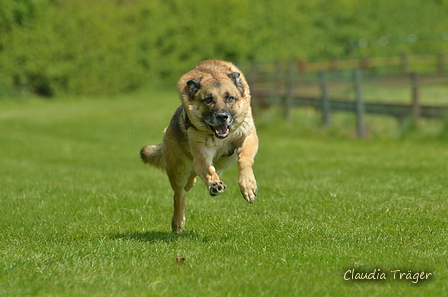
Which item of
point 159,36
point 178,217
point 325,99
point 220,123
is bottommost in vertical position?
point 325,99

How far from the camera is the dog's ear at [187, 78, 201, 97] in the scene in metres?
6.64

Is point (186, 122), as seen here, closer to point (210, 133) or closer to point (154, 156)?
point (210, 133)

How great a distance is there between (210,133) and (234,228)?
Result: 1022 millimetres

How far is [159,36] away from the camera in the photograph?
106 feet

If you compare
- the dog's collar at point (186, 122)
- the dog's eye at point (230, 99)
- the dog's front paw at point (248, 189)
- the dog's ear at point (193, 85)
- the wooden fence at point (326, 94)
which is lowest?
the wooden fence at point (326, 94)

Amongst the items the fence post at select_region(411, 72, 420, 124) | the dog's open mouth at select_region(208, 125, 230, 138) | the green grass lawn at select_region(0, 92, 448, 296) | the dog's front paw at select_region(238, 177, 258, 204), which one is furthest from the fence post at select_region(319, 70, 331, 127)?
the dog's front paw at select_region(238, 177, 258, 204)

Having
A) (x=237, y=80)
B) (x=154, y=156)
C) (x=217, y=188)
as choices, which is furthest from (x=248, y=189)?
(x=154, y=156)

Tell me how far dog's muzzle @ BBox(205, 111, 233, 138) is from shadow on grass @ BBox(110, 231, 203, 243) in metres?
1.03

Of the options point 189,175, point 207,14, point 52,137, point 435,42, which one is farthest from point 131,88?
point 189,175

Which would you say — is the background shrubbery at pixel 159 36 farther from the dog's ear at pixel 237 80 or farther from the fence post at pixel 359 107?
the dog's ear at pixel 237 80

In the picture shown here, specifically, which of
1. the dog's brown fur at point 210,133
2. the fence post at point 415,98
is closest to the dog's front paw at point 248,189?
the dog's brown fur at point 210,133

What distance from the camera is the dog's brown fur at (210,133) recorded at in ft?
21.0

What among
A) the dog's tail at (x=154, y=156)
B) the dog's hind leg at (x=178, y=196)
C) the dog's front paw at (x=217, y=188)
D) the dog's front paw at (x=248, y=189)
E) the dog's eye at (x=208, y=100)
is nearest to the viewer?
the dog's front paw at (x=217, y=188)

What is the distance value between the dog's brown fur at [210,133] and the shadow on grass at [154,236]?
0.19 m
